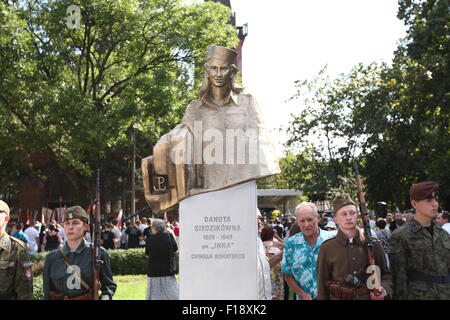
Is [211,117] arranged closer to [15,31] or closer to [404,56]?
[15,31]

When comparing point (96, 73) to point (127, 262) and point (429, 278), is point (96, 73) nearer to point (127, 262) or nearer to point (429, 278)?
point (127, 262)

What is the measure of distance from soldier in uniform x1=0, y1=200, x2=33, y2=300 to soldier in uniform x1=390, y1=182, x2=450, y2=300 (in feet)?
9.98

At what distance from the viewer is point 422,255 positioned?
4941 millimetres

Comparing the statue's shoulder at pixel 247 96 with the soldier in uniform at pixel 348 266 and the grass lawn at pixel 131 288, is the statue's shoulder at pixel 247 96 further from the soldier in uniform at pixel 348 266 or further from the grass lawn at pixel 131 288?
the grass lawn at pixel 131 288

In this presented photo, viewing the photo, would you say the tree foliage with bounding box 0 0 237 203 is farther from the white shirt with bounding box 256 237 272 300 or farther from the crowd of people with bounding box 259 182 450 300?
the crowd of people with bounding box 259 182 450 300

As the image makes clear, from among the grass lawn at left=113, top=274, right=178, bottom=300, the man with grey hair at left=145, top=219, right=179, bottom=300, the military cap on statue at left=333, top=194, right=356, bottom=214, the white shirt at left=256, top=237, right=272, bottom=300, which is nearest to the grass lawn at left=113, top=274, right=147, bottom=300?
the grass lawn at left=113, top=274, right=178, bottom=300

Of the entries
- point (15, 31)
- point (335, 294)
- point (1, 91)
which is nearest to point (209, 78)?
point (335, 294)

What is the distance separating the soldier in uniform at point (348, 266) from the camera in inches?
185

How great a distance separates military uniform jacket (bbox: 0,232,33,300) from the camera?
482 centimetres

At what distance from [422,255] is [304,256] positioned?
131 cm

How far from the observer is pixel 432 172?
77.8 feet

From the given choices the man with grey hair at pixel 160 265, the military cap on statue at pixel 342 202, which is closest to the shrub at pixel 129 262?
the man with grey hair at pixel 160 265

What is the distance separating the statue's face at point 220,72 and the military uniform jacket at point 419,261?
2.21 metres

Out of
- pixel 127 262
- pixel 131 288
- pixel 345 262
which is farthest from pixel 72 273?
pixel 127 262
